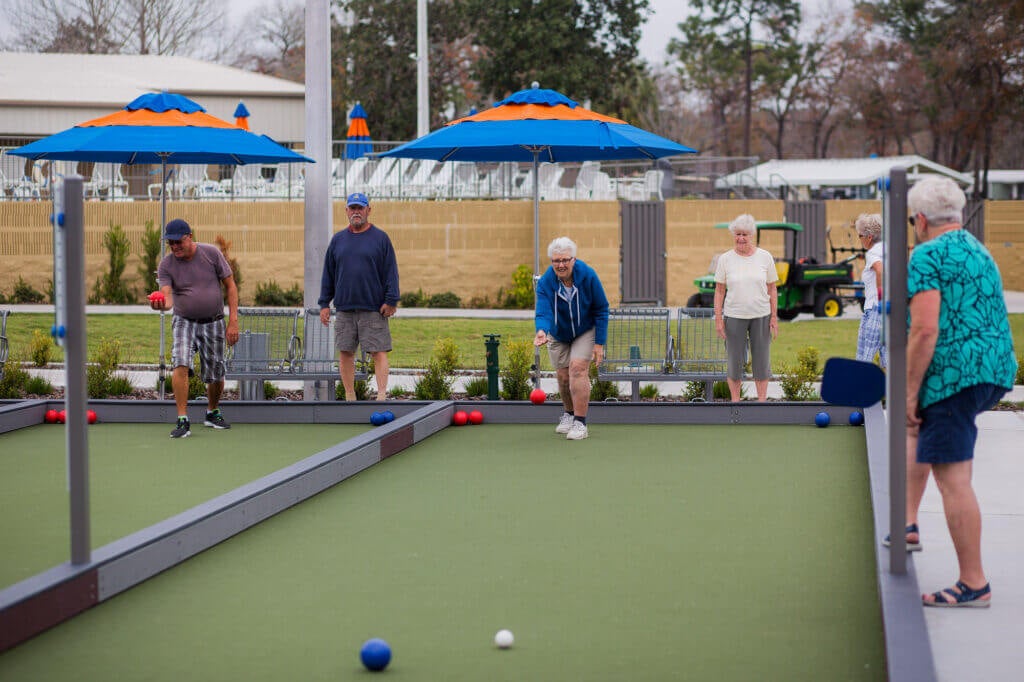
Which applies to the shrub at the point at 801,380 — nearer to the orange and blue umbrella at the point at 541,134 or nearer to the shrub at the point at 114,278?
the orange and blue umbrella at the point at 541,134

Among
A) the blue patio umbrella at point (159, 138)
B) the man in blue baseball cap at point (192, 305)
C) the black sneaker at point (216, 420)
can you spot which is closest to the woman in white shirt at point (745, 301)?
the blue patio umbrella at point (159, 138)

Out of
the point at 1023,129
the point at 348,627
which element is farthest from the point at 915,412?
the point at 1023,129

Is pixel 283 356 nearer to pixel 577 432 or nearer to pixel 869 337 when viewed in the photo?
pixel 577 432

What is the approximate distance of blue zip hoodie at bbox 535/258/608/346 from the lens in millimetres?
11117

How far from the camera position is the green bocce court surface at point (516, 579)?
538cm

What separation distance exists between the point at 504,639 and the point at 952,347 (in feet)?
7.24

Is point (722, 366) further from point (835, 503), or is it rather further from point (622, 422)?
point (835, 503)

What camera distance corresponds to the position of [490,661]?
17.6 ft

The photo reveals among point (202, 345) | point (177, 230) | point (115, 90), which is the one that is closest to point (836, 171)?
point (115, 90)

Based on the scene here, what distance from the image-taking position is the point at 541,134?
12695 mm

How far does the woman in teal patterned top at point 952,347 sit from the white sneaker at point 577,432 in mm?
5430

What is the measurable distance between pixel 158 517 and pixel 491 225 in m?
21.7

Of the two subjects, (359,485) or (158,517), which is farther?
(359,485)

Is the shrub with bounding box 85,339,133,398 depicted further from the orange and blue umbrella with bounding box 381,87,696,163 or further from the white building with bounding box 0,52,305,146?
the white building with bounding box 0,52,305,146
